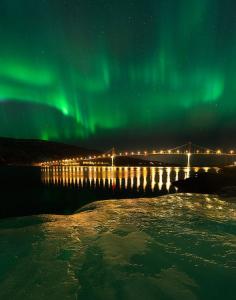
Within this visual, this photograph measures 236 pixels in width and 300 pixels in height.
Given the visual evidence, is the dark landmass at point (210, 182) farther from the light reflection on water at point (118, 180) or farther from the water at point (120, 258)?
the water at point (120, 258)

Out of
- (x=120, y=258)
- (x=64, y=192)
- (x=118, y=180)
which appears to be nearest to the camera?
(x=120, y=258)

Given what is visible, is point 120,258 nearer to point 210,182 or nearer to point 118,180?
point 210,182

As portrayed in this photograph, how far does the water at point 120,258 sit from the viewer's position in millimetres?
5493

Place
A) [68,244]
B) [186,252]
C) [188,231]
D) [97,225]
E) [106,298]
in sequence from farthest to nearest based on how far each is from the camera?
[97,225] → [188,231] → [68,244] → [186,252] → [106,298]

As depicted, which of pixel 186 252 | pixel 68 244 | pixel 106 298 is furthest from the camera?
pixel 68 244

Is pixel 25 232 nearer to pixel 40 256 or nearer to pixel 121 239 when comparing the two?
pixel 40 256

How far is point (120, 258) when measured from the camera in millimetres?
7203

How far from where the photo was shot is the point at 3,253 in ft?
25.7

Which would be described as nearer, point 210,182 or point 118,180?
point 210,182

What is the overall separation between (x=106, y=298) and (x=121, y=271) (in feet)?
4.00

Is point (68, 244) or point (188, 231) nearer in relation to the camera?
point (68, 244)

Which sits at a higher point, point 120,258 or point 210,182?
point 120,258

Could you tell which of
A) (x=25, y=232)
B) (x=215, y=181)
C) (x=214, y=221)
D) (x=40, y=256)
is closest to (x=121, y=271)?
(x=40, y=256)

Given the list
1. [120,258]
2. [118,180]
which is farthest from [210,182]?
[120,258]
